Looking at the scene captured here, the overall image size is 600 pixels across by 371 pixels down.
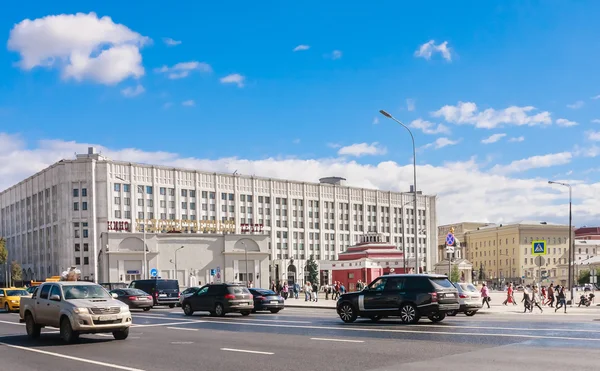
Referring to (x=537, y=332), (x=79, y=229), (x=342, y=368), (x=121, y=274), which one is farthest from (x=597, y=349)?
(x=79, y=229)

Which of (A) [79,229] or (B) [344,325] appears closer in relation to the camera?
(B) [344,325]

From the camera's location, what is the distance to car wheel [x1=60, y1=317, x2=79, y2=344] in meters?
18.5

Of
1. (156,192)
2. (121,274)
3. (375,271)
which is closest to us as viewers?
(121,274)

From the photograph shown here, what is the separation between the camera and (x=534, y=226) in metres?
179

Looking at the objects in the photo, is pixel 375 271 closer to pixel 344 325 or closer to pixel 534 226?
pixel 344 325

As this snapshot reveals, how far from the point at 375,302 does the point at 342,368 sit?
10.9m

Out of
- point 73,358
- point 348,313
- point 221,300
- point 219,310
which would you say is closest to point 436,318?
point 348,313

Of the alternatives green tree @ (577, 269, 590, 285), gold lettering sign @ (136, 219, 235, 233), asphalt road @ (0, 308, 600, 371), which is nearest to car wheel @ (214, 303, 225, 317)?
asphalt road @ (0, 308, 600, 371)

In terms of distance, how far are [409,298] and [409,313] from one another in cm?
50

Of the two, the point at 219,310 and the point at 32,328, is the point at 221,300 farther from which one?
the point at 32,328

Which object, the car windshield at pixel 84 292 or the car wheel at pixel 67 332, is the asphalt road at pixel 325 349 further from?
the car windshield at pixel 84 292

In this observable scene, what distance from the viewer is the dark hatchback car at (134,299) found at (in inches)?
1462

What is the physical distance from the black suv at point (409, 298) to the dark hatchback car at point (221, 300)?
8.10m

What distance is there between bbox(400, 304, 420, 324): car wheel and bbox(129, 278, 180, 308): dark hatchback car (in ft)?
76.6
